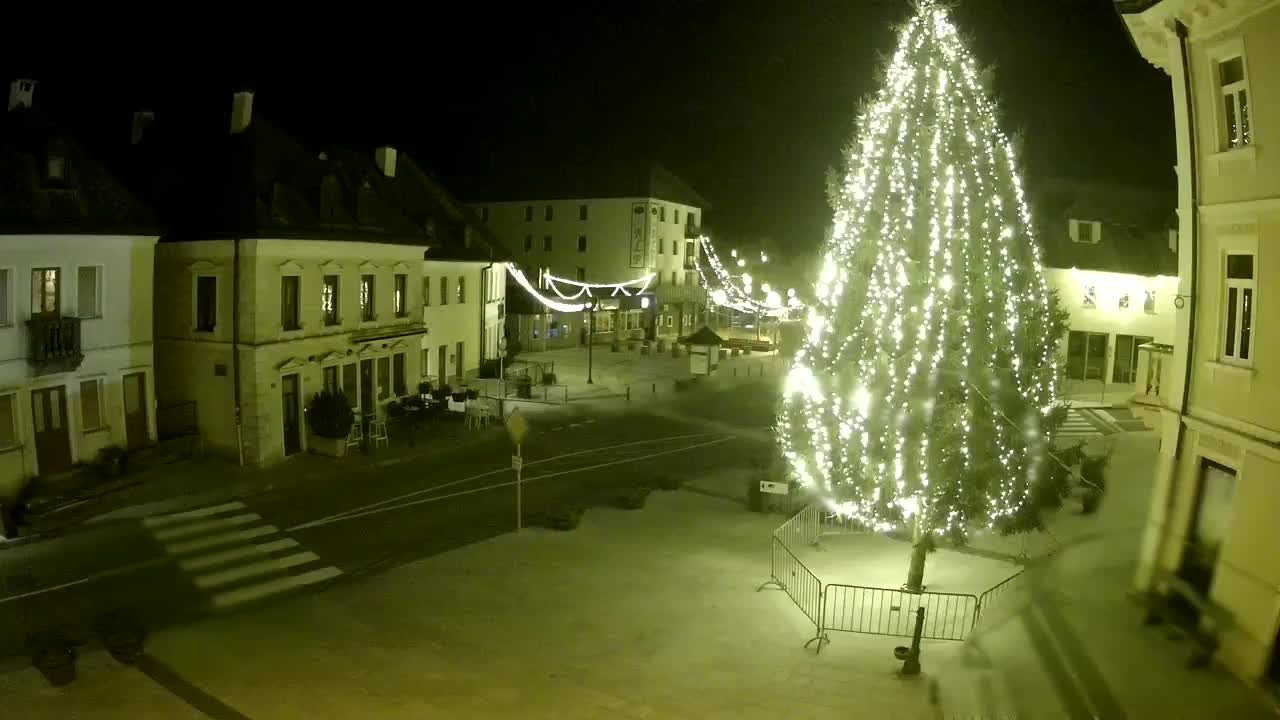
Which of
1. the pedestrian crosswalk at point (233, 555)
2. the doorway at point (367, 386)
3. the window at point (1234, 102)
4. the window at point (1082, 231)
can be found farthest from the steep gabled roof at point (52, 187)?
the window at point (1082, 231)

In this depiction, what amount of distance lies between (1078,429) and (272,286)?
2582 cm

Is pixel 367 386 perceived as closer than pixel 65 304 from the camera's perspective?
No

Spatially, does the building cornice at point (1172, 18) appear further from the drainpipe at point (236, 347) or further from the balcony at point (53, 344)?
the balcony at point (53, 344)

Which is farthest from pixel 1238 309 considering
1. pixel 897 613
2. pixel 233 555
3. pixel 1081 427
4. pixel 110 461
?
pixel 110 461

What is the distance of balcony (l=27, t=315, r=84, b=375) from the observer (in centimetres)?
1973

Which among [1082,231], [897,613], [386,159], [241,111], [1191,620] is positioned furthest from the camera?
[1082,231]

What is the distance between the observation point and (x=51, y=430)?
67.0 ft

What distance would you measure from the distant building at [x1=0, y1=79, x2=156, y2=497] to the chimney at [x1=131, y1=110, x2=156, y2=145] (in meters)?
7.78

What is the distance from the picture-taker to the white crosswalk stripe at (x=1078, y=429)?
94.2ft

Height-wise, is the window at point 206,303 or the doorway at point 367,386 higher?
the window at point 206,303

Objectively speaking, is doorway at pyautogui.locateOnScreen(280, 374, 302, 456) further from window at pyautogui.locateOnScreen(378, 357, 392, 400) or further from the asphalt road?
window at pyautogui.locateOnScreen(378, 357, 392, 400)

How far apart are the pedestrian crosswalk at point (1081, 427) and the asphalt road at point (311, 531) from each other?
33.1ft

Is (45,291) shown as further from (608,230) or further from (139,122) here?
(608,230)

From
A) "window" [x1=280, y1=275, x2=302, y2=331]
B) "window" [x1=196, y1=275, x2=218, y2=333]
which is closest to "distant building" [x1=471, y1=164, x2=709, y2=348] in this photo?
"window" [x1=280, y1=275, x2=302, y2=331]
